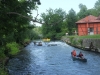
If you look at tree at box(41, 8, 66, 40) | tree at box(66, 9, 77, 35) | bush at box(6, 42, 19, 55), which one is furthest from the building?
tree at box(41, 8, 66, 40)

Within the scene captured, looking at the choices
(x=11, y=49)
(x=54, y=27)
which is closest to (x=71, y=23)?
(x=54, y=27)

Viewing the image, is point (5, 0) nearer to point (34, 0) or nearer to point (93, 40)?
point (34, 0)

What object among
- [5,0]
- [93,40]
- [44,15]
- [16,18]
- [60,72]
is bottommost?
[60,72]

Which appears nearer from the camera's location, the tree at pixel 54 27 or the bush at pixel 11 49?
the bush at pixel 11 49

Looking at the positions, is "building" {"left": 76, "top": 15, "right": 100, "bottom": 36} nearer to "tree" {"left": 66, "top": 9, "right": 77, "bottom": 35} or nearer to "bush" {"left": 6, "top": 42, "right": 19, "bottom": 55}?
"bush" {"left": 6, "top": 42, "right": 19, "bottom": 55}

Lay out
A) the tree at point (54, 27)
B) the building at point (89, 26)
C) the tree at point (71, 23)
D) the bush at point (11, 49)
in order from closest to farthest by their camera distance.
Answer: the bush at point (11, 49) → the building at point (89, 26) → the tree at point (71, 23) → the tree at point (54, 27)

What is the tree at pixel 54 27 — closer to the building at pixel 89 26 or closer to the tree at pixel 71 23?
the tree at pixel 71 23

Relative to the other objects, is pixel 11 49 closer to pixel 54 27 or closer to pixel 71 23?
pixel 71 23

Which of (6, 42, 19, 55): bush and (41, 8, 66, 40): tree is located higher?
(41, 8, 66, 40): tree

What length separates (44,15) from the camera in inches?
4326

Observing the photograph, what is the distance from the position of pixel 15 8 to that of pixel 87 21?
4647cm

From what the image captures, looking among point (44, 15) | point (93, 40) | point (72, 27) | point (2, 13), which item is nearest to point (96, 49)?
point (93, 40)

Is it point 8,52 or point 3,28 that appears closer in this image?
point 3,28

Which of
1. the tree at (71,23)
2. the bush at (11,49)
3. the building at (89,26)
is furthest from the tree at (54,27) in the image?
the bush at (11,49)
